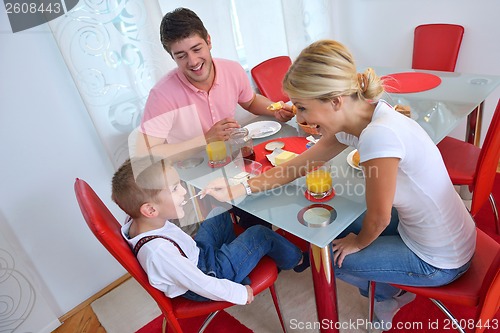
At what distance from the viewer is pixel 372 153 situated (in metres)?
0.96

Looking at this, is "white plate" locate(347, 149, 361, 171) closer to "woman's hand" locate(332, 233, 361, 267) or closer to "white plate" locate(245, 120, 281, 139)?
"woman's hand" locate(332, 233, 361, 267)

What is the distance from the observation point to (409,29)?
98.0 inches

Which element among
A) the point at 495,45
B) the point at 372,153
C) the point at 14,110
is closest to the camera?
the point at 372,153

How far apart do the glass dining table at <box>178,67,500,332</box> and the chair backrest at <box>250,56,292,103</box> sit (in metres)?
0.56

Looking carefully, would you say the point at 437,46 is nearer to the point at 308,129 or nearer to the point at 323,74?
the point at 308,129

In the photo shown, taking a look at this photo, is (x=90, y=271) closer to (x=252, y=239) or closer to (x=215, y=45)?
(x=252, y=239)

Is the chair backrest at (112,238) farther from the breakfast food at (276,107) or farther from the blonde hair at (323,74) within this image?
the breakfast food at (276,107)

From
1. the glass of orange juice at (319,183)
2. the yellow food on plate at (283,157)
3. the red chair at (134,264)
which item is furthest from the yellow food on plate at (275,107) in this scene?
the red chair at (134,264)

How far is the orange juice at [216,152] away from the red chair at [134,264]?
0.42 meters

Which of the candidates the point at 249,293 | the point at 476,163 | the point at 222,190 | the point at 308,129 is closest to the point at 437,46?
the point at 476,163

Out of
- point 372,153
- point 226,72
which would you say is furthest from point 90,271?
point 372,153

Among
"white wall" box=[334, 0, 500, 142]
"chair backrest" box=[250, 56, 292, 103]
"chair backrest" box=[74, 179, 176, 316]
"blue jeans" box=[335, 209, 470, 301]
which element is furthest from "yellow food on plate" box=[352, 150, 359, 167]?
"white wall" box=[334, 0, 500, 142]

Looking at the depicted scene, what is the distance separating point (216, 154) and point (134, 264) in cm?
52

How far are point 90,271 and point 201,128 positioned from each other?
3.06ft
